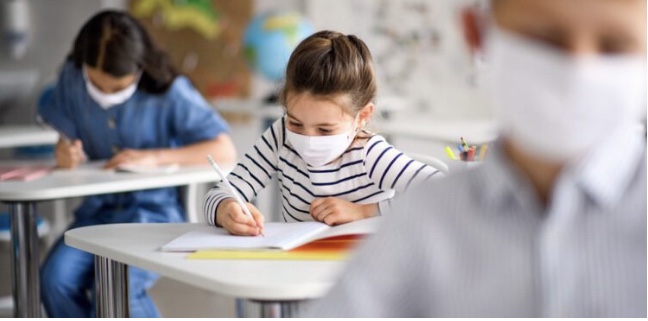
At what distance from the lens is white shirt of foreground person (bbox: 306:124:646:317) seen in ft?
3.05

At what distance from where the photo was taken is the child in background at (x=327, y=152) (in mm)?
2035

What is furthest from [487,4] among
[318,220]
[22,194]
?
[22,194]

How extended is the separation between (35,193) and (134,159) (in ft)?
1.42

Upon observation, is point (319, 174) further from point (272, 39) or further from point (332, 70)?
point (272, 39)

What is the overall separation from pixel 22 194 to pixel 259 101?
102 inches

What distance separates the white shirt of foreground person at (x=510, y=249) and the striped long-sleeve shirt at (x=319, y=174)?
3.38 ft

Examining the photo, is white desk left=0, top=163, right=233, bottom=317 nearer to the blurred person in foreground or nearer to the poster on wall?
the blurred person in foreground

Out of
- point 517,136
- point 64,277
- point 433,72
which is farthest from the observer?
point 433,72

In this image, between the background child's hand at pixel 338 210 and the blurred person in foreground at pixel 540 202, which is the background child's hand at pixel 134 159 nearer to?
the background child's hand at pixel 338 210

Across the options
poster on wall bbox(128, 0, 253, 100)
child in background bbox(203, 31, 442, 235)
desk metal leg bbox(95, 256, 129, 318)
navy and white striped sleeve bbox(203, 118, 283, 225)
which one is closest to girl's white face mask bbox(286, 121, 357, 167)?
child in background bbox(203, 31, 442, 235)

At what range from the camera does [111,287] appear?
6.36ft

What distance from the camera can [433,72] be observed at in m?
4.97

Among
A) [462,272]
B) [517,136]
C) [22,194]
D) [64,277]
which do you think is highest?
[517,136]

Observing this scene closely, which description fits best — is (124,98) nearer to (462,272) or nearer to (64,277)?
(64,277)
